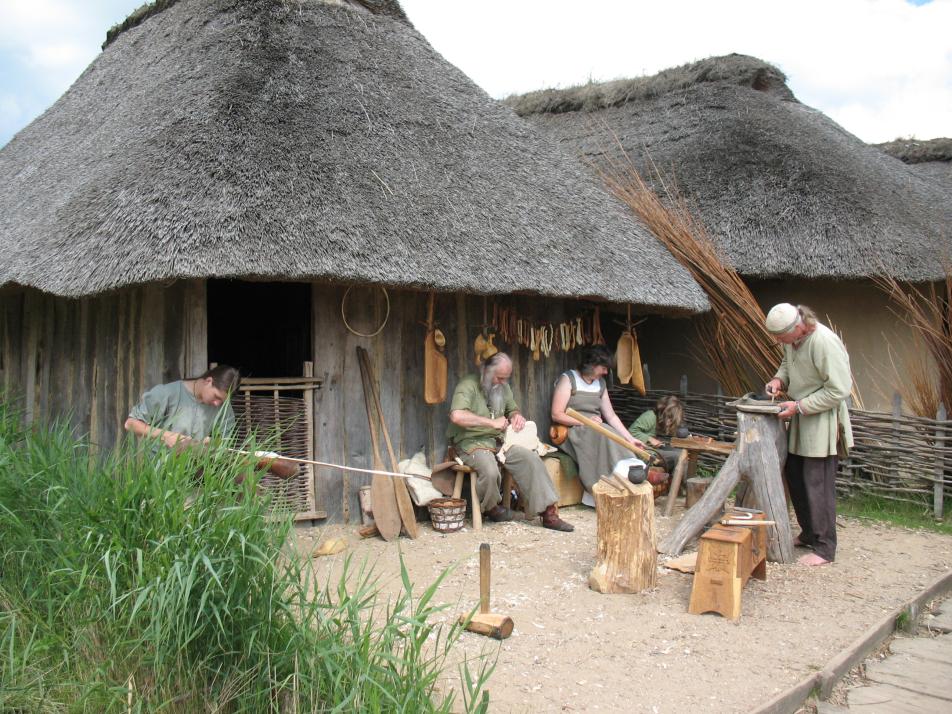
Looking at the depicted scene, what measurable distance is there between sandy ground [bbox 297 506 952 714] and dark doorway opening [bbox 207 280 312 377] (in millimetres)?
3273

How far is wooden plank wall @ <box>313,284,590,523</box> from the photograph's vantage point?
5453 mm

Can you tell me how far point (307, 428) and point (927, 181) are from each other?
25.1ft

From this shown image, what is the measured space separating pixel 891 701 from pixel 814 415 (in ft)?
5.82

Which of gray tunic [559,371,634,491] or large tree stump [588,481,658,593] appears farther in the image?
gray tunic [559,371,634,491]

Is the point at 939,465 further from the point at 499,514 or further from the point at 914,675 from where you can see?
the point at 499,514

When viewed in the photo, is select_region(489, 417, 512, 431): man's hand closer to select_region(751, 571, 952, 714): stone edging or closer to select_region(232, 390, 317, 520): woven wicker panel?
select_region(232, 390, 317, 520): woven wicker panel

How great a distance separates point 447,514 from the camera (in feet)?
17.5

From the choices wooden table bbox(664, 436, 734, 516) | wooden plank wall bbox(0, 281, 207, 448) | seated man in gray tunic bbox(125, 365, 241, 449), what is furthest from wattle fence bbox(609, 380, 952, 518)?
wooden plank wall bbox(0, 281, 207, 448)

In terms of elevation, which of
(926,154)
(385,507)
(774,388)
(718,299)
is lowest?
(385,507)

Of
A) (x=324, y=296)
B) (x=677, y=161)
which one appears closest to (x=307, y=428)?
(x=324, y=296)

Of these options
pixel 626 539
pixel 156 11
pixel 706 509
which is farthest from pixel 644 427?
pixel 156 11

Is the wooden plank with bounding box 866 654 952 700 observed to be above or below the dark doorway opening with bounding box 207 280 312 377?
below

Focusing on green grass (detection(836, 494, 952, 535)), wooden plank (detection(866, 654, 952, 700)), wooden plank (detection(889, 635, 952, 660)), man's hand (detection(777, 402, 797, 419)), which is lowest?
wooden plank (detection(866, 654, 952, 700))

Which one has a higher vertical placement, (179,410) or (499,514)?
(179,410)
